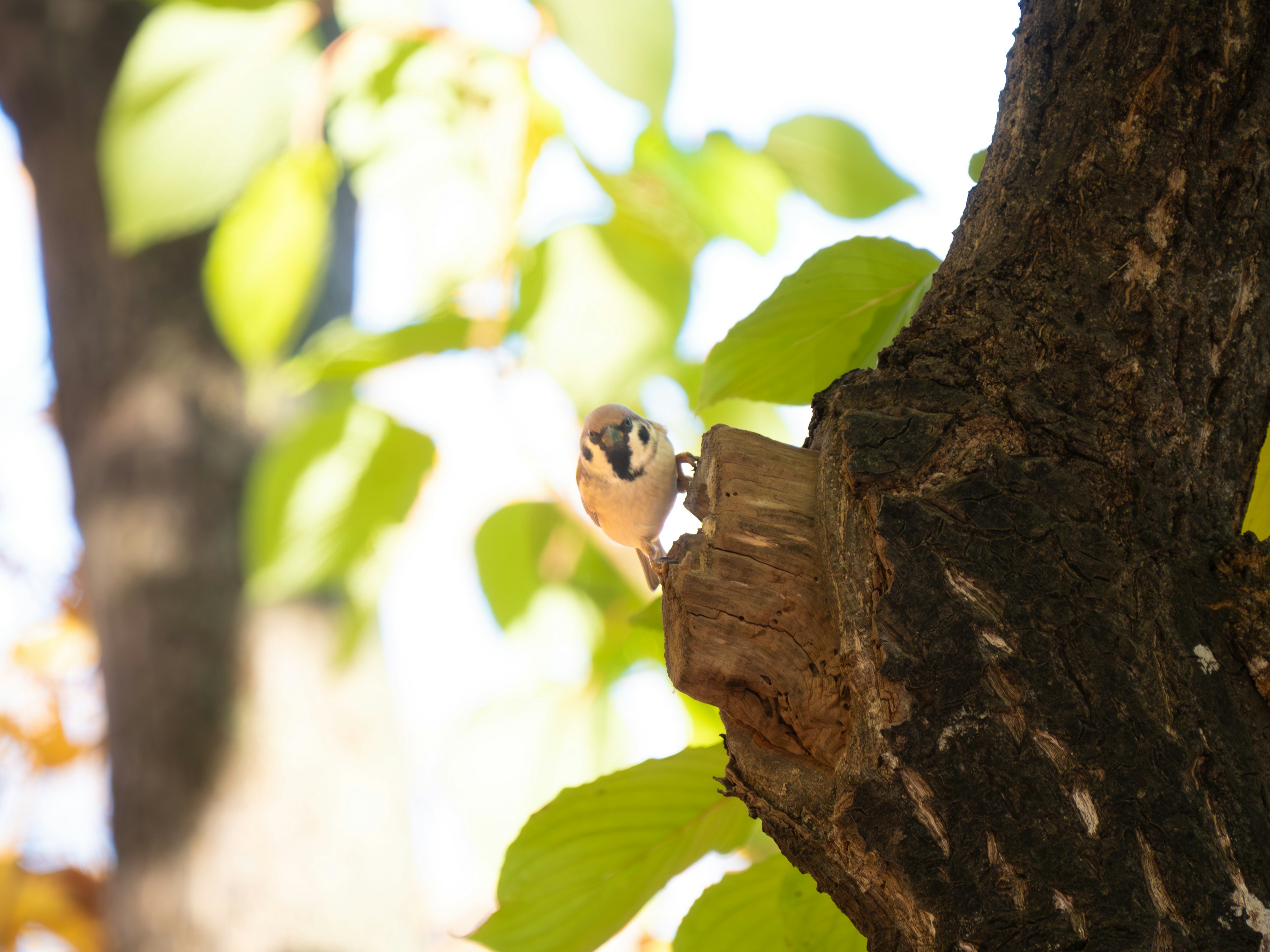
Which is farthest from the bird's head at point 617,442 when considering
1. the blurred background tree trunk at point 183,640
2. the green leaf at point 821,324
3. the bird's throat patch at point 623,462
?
the blurred background tree trunk at point 183,640

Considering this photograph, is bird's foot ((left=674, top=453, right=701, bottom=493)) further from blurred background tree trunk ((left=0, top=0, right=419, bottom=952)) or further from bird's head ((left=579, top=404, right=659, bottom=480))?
blurred background tree trunk ((left=0, top=0, right=419, bottom=952))

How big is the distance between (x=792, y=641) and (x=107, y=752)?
174 cm

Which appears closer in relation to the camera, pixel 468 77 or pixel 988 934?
pixel 988 934

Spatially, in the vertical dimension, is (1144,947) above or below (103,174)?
below

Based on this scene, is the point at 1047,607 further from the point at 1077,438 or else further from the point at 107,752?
the point at 107,752

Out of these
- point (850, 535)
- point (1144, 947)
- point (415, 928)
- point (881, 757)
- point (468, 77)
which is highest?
point (468, 77)

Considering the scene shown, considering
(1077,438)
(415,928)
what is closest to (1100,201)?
(1077,438)

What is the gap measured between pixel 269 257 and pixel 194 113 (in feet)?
0.54

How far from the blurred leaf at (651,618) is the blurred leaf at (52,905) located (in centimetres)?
395

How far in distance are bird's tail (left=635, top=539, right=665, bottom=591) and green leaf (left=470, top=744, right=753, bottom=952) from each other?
19 cm

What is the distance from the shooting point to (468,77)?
1.19 m

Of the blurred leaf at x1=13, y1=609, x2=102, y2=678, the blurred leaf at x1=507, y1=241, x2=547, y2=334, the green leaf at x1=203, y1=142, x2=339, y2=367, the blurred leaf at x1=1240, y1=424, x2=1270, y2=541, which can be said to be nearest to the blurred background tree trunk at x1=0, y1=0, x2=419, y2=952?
the green leaf at x1=203, y1=142, x2=339, y2=367

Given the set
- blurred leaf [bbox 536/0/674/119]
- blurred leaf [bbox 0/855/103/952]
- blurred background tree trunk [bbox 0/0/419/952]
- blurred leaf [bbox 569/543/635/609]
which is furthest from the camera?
blurred leaf [bbox 0/855/103/952]

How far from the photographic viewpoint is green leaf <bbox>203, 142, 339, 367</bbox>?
1.03m
